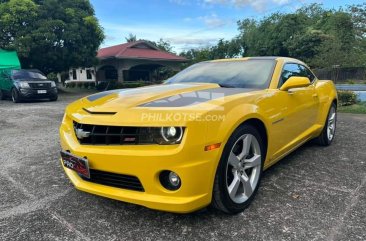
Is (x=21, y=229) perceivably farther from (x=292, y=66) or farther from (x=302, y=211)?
(x=292, y=66)

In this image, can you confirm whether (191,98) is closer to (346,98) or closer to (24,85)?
(346,98)

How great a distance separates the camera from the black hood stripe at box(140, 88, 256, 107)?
2.42m

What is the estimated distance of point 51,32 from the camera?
16891mm

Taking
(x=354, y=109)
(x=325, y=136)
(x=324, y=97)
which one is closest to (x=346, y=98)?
(x=354, y=109)

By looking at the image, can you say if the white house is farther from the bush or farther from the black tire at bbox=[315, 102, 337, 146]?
the black tire at bbox=[315, 102, 337, 146]

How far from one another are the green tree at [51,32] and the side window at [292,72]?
15.7 meters

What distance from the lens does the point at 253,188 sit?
2.72 meters

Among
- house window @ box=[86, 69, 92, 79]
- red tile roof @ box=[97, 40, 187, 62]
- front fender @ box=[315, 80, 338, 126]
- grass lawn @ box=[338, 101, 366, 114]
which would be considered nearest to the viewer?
front fender @ box=[315, 80, 338, 126]

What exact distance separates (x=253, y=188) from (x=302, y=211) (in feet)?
1.47

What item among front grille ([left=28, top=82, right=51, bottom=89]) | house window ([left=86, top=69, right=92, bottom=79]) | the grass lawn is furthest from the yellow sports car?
house window ([left=86, top=69, right=92, bottom=79])

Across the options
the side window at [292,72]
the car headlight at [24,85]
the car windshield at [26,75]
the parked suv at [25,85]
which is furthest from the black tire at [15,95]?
the side window at [292,72]

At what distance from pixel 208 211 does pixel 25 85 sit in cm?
1201

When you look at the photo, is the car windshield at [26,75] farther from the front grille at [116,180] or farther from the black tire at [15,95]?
the front grille at [116,180]

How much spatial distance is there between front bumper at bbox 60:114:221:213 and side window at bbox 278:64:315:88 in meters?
1.61
